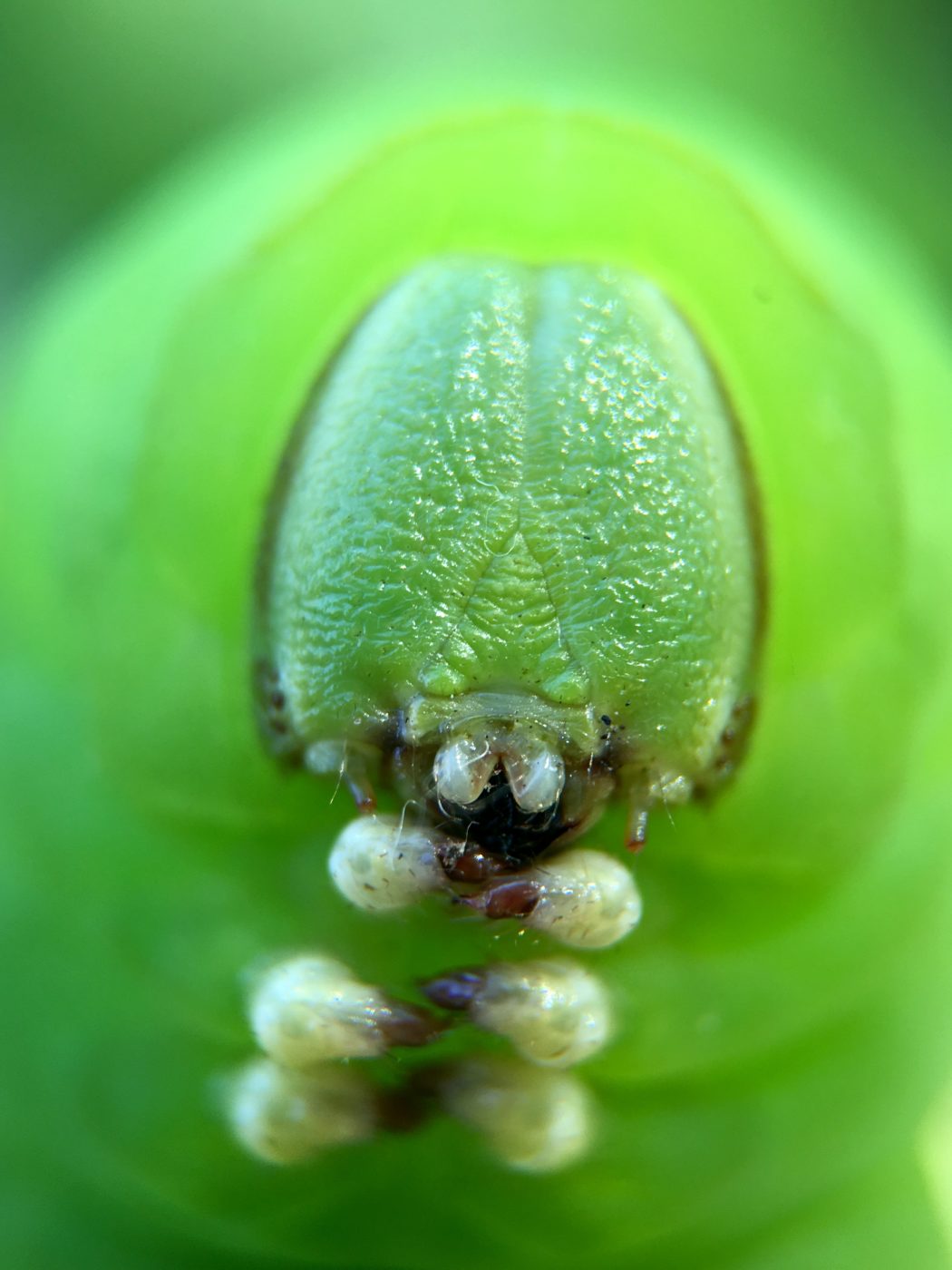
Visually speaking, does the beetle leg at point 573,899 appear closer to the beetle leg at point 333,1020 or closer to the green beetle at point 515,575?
the green beetle at point 515,575

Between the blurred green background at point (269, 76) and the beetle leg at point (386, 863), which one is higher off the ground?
the blurred green background at point (269, 76)

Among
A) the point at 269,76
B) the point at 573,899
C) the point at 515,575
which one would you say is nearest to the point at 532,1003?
the point at 573,899

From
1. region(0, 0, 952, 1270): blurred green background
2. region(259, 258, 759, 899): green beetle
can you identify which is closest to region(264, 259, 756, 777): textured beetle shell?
region(259, 258, 759, 899): green beetle

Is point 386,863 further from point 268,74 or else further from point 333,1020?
point 268,74

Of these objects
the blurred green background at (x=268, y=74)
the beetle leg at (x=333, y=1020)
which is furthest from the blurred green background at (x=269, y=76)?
the beetle leg at (x=333, y=1020)

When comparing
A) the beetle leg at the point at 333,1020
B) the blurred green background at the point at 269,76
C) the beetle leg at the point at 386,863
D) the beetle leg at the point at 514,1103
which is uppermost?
the blurred green background at the point at 269,76

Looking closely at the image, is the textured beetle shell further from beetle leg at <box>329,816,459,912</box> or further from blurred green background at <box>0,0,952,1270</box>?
blurred green background at <box>0,0,952,1270</box>

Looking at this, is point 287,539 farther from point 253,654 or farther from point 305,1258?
point 305,1258
